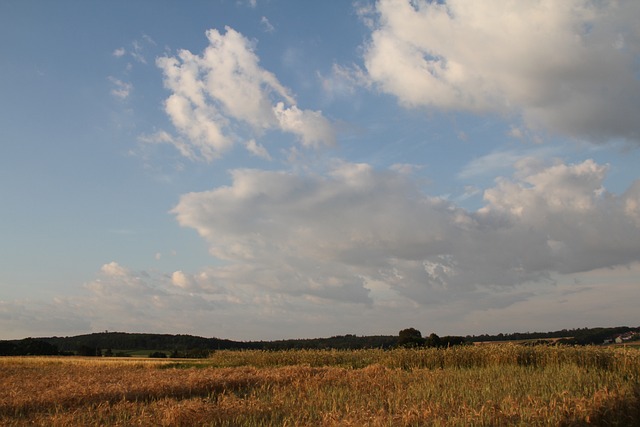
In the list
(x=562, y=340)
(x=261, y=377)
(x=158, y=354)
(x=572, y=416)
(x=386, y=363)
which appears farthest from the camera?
(x=158, y=354)

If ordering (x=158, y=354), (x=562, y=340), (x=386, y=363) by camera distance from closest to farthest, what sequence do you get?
(x=562, y=340) → (x=386, y=363) → (x=158, y=354)

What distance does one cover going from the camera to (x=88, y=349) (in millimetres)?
89500

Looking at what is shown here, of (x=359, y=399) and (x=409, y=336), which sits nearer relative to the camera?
(x=359, y=399)

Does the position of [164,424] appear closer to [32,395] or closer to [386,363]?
[32,395]

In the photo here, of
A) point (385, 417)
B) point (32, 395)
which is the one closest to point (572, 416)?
point (385, 417)

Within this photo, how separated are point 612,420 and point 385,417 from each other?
4.56m

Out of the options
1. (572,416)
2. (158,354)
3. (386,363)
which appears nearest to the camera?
(572,416)

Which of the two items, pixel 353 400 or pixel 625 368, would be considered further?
pixel 625 368

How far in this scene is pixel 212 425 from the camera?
1007cm

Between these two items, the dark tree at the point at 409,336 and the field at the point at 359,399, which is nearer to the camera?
the field at the point at 359,399

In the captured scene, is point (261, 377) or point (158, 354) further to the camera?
point (158, 354)

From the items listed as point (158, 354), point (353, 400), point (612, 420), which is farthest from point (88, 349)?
point (612, 420)

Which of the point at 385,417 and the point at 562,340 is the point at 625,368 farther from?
the point at 385,417

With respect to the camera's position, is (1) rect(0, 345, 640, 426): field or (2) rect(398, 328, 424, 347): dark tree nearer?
(1) rect(0, 345, 640, 426): field
